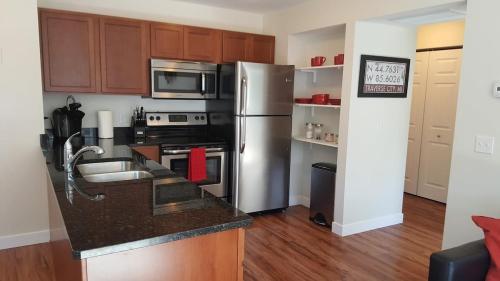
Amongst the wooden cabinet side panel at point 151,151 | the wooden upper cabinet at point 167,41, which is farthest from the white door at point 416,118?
the wooden cabinet side panel at point 151,151

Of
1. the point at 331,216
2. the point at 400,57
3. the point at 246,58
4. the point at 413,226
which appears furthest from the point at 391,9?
the point at 413,226

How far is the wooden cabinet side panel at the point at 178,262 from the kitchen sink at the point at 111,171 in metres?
0.88

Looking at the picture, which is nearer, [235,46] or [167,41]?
[167,41]

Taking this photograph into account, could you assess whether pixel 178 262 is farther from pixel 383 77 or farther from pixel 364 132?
pixel 383 77

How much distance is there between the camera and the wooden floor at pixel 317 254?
9.05 ft

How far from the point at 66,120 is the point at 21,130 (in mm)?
451

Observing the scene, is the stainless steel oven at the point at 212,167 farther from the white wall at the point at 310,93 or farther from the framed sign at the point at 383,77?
the framed sign at the point at 383,77

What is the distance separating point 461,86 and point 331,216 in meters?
1.80

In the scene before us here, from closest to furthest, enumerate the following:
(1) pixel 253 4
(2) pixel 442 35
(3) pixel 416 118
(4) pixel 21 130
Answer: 1. (4) pixel 21 130
2. (1) pixel 253 4
3. (2) pixel 442 35
4. (3) pixel 416 118

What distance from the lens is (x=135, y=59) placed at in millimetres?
3635

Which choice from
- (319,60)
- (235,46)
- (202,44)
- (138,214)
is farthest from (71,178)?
(319,60)

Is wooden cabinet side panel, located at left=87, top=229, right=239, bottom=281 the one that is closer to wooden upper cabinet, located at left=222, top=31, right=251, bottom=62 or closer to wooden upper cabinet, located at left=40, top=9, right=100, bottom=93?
wooden upper cabinet, located at left=40, top=9, right=100, bottom=93

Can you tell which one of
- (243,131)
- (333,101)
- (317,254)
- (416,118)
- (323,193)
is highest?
(333,101)

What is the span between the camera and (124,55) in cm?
358
